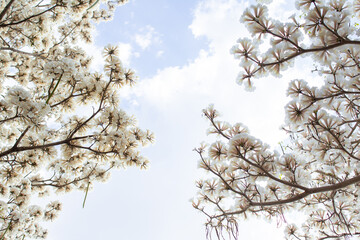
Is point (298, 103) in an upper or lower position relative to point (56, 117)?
lower

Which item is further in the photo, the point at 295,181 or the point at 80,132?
the point at 80,132

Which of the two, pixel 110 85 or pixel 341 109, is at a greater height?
pixel 110 85

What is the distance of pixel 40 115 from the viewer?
333 centimetres

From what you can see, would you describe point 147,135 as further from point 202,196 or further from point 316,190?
point 316,190

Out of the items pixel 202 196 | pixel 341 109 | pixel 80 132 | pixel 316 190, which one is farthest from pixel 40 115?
pixel 341 109

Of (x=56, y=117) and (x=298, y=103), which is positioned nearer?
(x=298, y=103)

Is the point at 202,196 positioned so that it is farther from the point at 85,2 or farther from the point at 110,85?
the point at 85,2

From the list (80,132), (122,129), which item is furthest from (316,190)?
(80,132)

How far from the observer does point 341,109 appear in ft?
11.3

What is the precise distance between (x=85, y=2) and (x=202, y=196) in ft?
17.4

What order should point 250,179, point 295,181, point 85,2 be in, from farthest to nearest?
point 85,2, point 250,179, point 295,181

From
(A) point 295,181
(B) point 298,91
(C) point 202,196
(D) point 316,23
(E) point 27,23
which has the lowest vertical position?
(A) point 295,181

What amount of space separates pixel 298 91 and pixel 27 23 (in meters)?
5.77

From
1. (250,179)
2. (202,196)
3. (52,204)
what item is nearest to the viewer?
(250,179)
